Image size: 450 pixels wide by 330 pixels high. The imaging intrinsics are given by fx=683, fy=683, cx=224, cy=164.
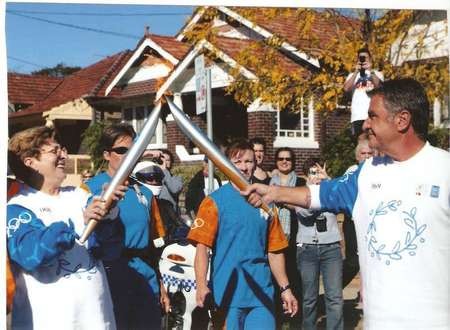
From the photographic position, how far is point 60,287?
282 cm

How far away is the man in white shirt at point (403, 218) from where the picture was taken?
2.59m

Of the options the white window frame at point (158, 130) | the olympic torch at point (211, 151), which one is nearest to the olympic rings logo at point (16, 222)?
the olympic torch at point (211, 151)

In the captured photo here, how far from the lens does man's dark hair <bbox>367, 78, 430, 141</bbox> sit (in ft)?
8.88

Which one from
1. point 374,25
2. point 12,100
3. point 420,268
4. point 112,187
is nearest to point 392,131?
point 420,268

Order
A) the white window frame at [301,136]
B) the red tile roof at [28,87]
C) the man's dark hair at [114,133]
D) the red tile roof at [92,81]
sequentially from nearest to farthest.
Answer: the man's dark hair at [114,133] → the red tile roof at [28,87] → the white window frame at [301,136] → the red tile roof at [92,81]

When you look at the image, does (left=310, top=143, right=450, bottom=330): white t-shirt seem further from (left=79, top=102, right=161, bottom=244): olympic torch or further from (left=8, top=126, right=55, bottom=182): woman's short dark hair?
(left=8, top=126, right=55, bottom=182): woman's short dark hair

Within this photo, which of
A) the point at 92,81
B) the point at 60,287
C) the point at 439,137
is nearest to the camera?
the point at 60,287

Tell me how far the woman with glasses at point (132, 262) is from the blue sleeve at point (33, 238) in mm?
690

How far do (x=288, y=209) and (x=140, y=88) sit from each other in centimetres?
548

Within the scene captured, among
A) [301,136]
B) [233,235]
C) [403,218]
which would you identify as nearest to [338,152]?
[301,136]

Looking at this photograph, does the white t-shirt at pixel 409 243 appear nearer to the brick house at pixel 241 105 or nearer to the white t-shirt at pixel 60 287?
the white t-shirt at pixel 60 287

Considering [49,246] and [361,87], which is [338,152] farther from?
[49,246]

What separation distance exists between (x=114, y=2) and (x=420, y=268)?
2281 millimetres

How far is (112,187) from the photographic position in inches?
111
